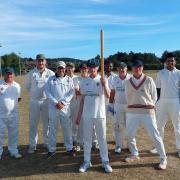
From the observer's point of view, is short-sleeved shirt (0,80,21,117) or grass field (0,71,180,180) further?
short-sleeved shirt (0,80,21,117)

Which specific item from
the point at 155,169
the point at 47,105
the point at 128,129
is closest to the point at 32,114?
the point at 47,105

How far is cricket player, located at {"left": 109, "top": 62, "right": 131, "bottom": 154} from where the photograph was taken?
28.3 feet

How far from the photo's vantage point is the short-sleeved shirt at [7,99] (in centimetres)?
833

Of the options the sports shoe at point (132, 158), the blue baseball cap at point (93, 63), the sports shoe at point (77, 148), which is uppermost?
the blue baseball cap at point (93, 63)

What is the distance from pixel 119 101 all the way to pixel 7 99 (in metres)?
2.54

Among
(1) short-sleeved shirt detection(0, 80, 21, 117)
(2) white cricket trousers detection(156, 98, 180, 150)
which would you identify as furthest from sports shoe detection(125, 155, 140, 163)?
(1) short-sleeved shirt detection(0, 80, 21, 117)

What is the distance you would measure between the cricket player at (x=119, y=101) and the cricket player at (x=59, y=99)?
1.02m

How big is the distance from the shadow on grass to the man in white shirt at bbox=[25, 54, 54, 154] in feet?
1.92

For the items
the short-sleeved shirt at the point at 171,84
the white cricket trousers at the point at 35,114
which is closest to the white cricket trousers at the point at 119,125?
the short-sleeved shirt at the point at 171,84

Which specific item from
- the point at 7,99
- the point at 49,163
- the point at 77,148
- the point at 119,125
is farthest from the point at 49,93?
the point at 119,125

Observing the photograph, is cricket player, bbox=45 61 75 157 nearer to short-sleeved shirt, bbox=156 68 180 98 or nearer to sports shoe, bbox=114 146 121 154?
sports shoe, bbox=114 146 121 154

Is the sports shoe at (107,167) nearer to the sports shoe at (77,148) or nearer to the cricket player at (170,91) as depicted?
the sports shoe at (77,148)

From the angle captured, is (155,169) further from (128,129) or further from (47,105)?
(47,105)

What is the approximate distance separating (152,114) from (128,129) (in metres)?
0.63
